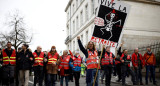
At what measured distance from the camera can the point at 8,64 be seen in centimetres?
858

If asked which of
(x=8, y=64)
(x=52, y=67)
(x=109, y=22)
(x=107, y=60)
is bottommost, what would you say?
(x=52, y=67)

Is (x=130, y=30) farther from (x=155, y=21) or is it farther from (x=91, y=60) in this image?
(x=91, y=60)


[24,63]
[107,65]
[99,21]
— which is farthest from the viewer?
[107,65]

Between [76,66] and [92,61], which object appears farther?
[76,66]

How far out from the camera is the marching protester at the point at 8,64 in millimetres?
8459

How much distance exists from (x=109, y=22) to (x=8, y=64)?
16.1ft

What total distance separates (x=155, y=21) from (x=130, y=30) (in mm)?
4595

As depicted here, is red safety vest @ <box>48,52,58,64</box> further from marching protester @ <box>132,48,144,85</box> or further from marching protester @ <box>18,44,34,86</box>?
marching protester @ <box>132,48,144,85</box>

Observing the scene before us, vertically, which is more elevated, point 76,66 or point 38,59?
point 38,59

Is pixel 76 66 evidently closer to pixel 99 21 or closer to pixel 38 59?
pixel 38 59

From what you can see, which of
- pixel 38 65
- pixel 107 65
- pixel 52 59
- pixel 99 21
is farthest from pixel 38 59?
pixel 99 21

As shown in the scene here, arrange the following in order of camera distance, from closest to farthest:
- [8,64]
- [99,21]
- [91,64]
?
1. [91,64]
2. [99,21]
3. [8,64]

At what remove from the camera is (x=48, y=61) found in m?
8.81

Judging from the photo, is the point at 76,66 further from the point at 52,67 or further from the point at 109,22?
the point at 109,22
